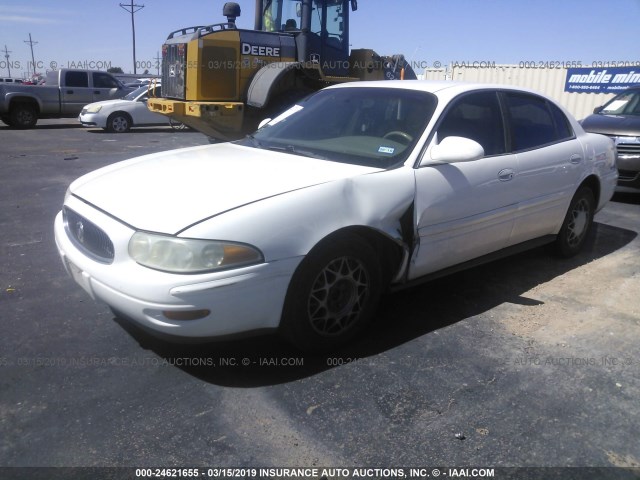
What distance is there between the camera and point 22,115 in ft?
55.8

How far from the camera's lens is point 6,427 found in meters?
2.52

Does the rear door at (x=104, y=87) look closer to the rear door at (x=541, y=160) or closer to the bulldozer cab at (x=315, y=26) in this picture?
the bulldozer cab at (x=315, y=26)

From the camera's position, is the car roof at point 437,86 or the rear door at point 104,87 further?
the rear door at point 104,87

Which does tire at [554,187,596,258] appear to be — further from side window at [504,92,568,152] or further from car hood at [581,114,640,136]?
car hood at [581,114,640,136]

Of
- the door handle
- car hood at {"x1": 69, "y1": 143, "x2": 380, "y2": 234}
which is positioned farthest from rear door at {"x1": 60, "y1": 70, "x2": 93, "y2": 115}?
the door handle

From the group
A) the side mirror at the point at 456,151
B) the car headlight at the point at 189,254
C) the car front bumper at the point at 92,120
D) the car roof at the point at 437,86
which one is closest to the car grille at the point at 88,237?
the car headlight at the point at 189,254

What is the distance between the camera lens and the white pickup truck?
16672 mm

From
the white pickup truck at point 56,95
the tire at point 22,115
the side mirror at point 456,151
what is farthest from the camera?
the tire at point 22,115

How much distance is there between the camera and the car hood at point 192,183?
2.76m

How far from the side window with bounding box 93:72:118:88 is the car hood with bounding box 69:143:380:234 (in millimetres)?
16438

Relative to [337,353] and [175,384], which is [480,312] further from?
[175,384]

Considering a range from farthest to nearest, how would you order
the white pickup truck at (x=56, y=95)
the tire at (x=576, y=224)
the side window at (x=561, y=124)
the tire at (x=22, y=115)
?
the tire at (x=22, y=115)
the white pickup truck at (x=56, y=95)
the tire at (x=576, y=224)
the side window at (x=561, y=124)

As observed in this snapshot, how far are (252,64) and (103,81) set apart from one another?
11.2m

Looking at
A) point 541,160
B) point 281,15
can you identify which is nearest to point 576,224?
point 541,160
